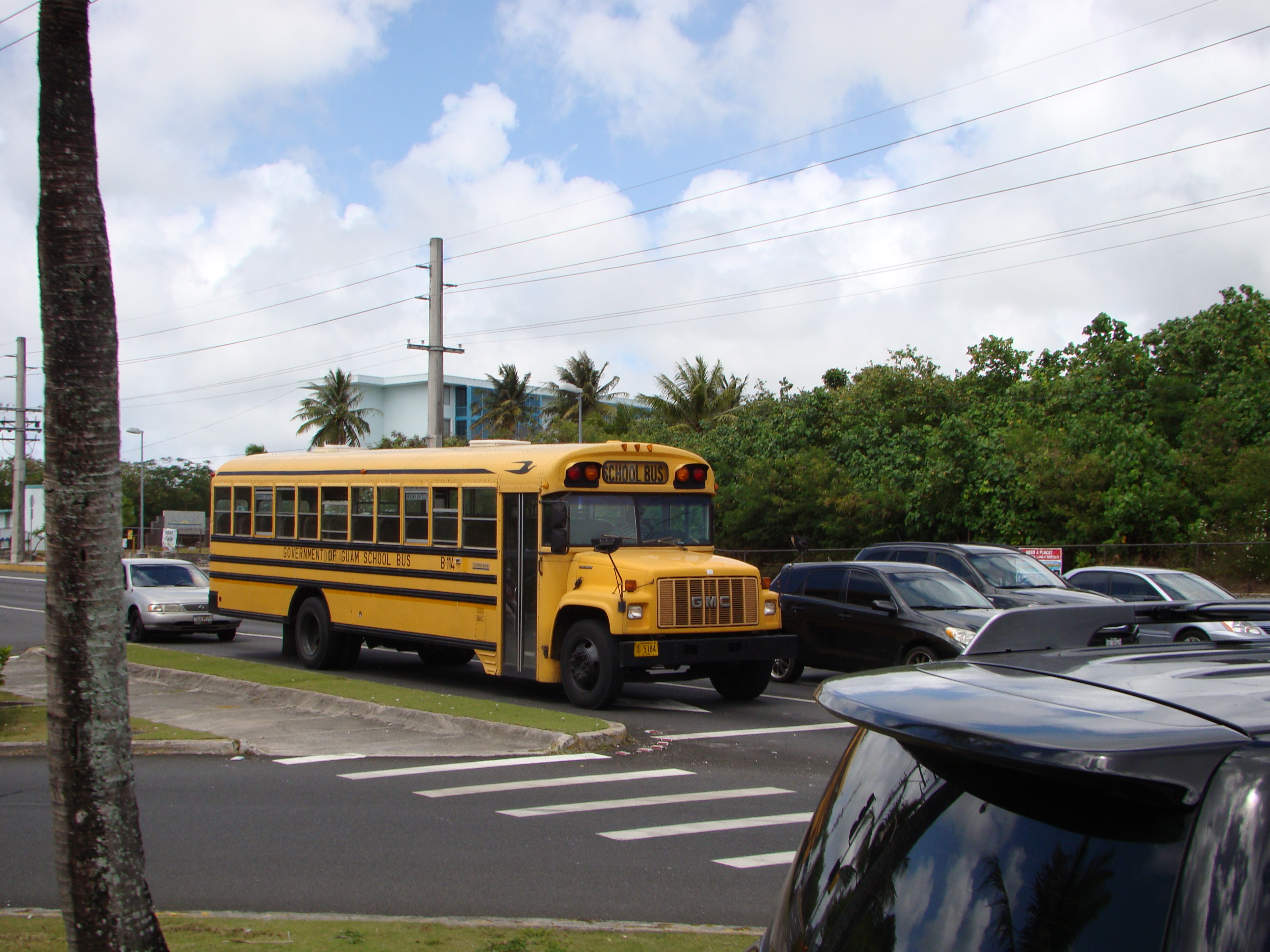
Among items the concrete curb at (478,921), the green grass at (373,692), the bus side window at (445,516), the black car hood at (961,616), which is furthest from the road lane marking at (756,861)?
the bus side window at (445,516)

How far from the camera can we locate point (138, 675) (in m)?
16.4

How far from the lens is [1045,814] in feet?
6.11

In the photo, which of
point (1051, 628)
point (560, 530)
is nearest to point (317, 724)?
point (560, 530)

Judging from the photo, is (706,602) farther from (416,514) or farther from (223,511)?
(223,511)

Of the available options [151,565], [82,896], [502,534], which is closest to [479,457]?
[502,534]

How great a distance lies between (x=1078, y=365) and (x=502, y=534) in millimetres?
35102

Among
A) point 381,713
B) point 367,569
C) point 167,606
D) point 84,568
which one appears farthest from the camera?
point 167,606

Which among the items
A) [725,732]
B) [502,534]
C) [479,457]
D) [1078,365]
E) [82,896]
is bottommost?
[725,732]

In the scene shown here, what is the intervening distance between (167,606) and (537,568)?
1203cm

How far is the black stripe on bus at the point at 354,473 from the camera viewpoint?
1533cm

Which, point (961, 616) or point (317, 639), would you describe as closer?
point (961, 616)

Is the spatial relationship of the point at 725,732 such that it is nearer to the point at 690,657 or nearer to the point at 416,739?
the point at 690,657

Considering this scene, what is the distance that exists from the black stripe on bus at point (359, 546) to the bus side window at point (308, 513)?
0.23 feet

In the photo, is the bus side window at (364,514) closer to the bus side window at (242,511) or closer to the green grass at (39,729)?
the bus side window at (242,511)
